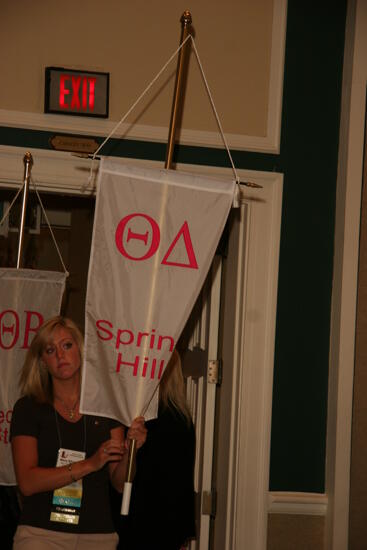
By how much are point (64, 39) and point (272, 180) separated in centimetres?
114

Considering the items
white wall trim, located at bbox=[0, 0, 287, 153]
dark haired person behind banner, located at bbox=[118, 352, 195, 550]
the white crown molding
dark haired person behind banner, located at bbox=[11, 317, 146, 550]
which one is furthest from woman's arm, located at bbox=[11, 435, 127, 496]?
white wall trim, located at bbox=[0, 0, 287, 153]

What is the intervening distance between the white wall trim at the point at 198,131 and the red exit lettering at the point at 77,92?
0.06 metres

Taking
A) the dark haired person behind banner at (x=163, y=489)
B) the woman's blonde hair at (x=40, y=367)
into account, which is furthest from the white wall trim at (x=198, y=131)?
the dark haired person behind banner at (x=163, y=489)

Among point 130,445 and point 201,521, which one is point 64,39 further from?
point 201,521

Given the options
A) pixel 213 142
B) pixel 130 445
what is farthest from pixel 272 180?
pixel 130 445

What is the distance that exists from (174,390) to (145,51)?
61.2 inches

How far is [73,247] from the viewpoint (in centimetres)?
693

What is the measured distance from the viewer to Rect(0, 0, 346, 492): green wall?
3.58 m

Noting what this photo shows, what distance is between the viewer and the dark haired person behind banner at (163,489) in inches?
120

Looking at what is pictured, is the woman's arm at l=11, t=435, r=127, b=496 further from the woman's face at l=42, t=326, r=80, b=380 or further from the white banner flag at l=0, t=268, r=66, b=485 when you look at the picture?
the white banner flag at l=0, t=268, r=66, b=485

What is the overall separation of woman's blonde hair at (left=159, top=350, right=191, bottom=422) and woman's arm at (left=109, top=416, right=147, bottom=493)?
1.34 ft

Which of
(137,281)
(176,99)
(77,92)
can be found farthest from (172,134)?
(77,92)

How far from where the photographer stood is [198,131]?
11.8 ft

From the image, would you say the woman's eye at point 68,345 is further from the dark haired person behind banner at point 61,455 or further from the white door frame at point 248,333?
the white door frame at point 248,333
